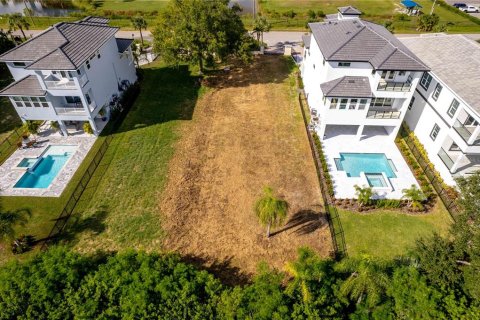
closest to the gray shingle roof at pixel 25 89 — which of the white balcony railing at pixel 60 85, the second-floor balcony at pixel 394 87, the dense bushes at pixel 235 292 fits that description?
the white balcony railing at pixel 60 85

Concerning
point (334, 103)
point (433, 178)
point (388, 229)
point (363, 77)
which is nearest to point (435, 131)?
point (433, 178)


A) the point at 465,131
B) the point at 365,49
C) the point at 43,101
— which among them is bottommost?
the point at 465,131

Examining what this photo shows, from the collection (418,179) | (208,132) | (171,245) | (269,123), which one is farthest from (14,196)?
(418,179)

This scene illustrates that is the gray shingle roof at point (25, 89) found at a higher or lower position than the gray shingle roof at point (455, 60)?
lower

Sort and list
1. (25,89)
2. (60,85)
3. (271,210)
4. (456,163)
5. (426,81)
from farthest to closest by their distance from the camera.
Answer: (426,81) → (60,85) → (25,89) → (456,163) → (271,210)

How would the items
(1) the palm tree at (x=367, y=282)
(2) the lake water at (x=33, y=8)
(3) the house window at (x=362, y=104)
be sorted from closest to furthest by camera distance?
1. (1) the palm tree at (x=367, y=282)
2. (3) the house window at (x=362, y=104)
3. (2) the lake water at (x=33, y=8)

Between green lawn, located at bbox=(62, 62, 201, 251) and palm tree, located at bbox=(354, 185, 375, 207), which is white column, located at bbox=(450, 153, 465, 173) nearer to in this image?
palm tree, located at bbox=(354, 185, 375, 207)

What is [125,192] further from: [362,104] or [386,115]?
[386,115]

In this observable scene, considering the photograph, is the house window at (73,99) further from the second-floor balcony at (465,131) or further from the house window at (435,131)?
the second-floor balcony at (465,131)

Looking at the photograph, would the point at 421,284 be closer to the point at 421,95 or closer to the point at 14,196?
the point at 421,95
